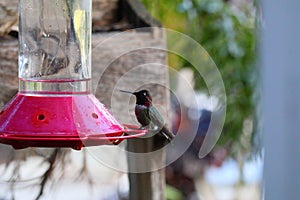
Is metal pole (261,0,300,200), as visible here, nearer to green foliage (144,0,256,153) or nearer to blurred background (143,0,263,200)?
blurred background (143,0,263,200)

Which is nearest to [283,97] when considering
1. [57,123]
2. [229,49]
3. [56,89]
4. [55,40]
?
[57,123]

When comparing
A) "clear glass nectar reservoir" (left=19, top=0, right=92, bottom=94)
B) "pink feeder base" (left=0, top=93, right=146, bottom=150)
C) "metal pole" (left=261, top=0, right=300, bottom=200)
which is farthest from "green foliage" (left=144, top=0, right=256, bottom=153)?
"metal pole" (left=261, top=0, right=300, bottom=200)

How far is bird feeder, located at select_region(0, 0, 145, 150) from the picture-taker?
1.41 metres

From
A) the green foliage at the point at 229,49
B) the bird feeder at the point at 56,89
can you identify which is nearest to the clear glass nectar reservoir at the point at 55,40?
the bird feeder at the point at 56,89

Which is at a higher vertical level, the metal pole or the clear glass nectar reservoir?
the clear glass nectar reservoir

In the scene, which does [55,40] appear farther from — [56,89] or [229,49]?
[229,49]

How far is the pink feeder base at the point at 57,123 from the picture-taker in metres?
1.39

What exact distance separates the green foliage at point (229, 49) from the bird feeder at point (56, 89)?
1.28 metres

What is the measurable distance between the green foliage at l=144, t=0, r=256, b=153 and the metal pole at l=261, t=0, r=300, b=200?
8.01 ft

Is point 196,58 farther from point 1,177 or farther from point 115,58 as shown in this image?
point 1,177

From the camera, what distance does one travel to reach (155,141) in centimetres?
202

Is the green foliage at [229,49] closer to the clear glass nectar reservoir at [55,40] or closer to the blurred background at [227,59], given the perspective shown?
the blurred background at [227,59]

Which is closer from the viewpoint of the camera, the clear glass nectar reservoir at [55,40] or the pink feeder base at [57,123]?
the pink feeder base at [57,123]

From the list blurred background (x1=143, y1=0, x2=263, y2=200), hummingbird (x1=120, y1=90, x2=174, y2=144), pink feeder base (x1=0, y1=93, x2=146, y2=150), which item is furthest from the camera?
blurred background (x1=143, y1=0, x2=263, y2=200)
